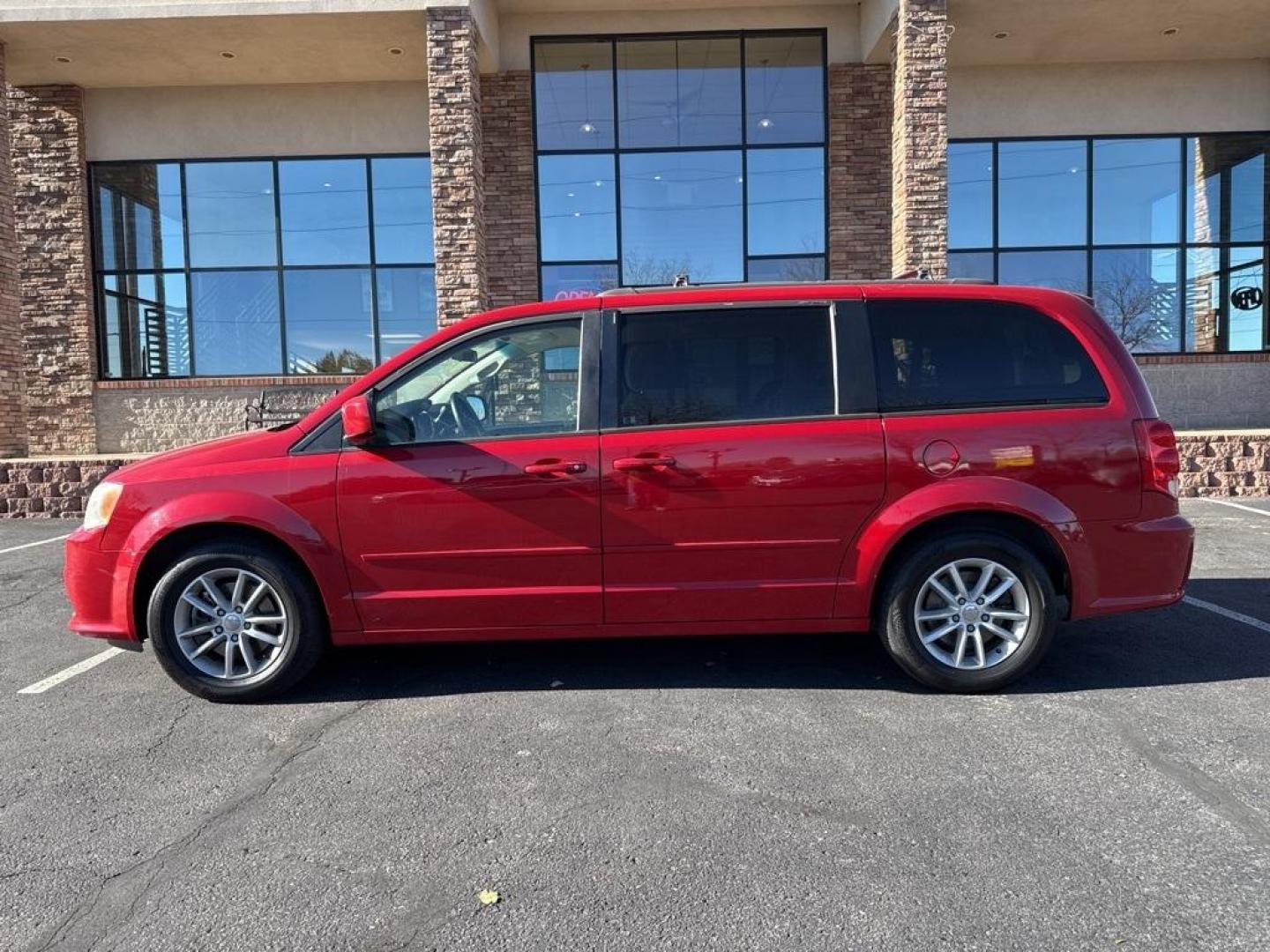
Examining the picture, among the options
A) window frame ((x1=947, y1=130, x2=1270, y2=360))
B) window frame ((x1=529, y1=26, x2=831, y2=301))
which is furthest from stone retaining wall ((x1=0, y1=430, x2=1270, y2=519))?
window frame ((x1=529, y1=26, x2=831, y2=301))

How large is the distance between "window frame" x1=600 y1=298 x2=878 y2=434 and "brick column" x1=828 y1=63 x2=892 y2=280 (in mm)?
9592

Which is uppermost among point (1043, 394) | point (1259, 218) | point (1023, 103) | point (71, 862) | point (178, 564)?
point (1023, 103)

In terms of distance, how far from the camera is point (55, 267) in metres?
14.0

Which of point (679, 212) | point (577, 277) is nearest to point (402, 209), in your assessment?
point (577, 277)

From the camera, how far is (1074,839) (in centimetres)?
288

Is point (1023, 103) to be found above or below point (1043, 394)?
above

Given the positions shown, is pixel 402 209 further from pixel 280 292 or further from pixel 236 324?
pixel 236 324

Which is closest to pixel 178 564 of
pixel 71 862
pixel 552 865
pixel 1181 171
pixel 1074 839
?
pixel 71 862

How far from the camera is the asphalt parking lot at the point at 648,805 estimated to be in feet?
8.20

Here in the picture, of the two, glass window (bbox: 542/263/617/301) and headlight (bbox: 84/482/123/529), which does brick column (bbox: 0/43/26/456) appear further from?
headlight (bbox: 84/482/123/529)

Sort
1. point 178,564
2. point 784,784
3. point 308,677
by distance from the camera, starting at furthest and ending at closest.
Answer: point 308,677 < point 178,564 < point 784,784

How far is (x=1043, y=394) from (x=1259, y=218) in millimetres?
13756

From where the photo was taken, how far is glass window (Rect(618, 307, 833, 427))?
4.19 m

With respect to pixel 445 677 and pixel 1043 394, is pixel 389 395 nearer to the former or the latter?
pixel 445 677
